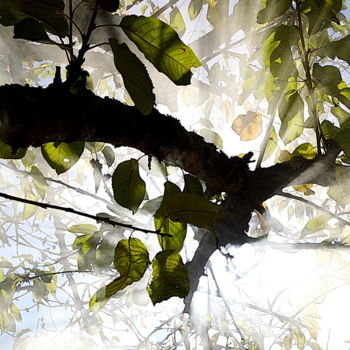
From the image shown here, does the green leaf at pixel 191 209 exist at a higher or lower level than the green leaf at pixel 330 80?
lower

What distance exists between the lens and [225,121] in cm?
135

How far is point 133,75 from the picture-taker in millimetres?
417

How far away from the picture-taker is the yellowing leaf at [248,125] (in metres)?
0.92

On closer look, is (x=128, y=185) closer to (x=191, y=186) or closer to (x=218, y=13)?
(x=191, y=186)

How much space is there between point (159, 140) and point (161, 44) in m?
0.15

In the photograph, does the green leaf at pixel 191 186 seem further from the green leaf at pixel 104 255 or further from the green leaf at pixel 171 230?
the green leaf at pixel 104 255

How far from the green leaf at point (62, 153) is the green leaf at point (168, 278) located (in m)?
0.20

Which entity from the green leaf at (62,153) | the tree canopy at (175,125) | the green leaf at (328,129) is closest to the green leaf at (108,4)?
the tree canopy at (175,125)

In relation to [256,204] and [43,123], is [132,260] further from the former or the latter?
[256,204]

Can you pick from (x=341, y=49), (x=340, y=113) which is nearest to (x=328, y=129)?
(x=340, y=113)

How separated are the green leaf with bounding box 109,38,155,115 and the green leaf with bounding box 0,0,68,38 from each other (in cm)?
10

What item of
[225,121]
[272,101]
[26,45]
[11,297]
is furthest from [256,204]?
[11,297]

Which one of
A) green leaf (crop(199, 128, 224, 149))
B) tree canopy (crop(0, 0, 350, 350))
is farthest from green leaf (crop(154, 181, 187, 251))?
green leaf (crop(199, 128, 224, 149))

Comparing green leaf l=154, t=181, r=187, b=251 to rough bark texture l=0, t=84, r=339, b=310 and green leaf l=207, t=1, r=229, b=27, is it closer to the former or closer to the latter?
rough bark texture l=0, t=84, r=339, b=310
